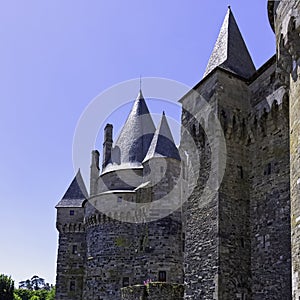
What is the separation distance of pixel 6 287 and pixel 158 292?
37.5 m

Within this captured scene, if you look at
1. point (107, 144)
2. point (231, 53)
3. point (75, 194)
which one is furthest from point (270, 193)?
point (75, 194)

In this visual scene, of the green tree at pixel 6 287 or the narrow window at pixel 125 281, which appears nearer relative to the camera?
the narrow window at pixel 125 281

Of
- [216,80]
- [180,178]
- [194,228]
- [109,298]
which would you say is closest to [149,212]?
[180,178]

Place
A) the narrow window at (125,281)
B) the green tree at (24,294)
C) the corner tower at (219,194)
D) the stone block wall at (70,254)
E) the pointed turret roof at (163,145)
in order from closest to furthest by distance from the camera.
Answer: the corner tower at (219,194)
the narrow window at (125,281)
the pointed turret roof at (163,145)
the stone block wall at (70,254)
the green tree at (24,294)

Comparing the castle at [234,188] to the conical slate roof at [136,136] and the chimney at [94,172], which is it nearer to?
the conical slate roof at [136,136]

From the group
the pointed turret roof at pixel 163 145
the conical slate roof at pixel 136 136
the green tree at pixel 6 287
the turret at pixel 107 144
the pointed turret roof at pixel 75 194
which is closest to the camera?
the pointed turret roof at pixel 163 145

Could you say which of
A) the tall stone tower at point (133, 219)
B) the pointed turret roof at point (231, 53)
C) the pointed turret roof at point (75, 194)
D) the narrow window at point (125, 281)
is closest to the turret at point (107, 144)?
the tall stone tower at point (133, 219)

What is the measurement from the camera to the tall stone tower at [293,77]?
1177cm

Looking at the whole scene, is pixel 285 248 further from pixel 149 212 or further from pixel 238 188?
pixel 149 212

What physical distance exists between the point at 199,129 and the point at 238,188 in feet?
10.2

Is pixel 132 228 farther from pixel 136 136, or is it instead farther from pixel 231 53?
pixel 231 53

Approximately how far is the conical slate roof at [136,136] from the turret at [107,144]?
63 centimetres

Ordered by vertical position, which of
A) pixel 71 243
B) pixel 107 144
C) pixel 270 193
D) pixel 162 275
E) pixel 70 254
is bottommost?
pixel 162 275

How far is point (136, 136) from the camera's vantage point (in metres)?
35.3
